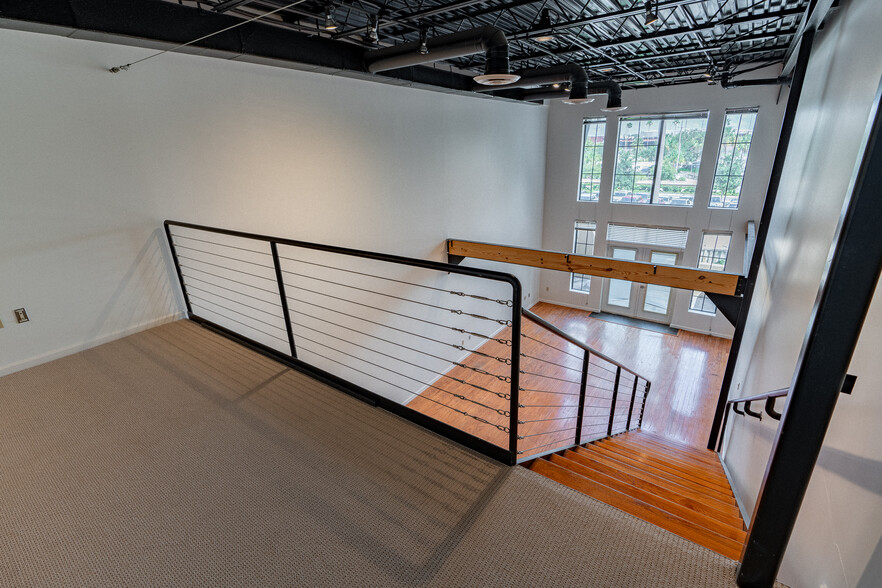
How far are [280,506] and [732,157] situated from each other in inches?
382

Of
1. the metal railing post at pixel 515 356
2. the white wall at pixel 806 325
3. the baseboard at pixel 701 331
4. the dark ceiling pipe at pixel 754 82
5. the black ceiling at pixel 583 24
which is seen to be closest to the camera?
the white wall at pixel 806 325

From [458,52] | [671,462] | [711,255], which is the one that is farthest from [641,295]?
[458,52]

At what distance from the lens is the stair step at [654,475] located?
8.83 ft

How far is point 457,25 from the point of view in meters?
4.62

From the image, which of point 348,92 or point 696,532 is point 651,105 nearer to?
point 348,92

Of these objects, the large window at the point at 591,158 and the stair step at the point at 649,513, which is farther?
the large window at the point at 591,158

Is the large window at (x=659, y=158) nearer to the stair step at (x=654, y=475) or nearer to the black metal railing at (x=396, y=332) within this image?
the black metal railing at (x=396, y=332)

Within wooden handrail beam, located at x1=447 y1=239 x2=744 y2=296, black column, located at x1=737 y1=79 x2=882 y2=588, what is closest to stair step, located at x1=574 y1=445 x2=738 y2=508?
black column, located at x1=737 y1=79 x2=882 y2=588

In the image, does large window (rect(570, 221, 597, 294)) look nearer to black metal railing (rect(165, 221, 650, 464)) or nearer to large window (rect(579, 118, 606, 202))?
large window (rect(579, 118, 606, 202))

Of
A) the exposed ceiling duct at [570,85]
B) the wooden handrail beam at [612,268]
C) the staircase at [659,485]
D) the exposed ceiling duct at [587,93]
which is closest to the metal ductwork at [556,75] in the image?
the exposed ceiling duct at [570,85]

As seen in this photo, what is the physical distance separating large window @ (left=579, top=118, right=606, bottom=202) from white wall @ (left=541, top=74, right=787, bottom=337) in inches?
5.2

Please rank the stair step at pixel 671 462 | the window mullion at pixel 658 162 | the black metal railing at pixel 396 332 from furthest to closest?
the window mullion at pixel 658 162
the stair step at pixel 671 462
the black metal railing at pixel 396 332

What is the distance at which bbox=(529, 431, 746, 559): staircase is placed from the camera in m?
1.75

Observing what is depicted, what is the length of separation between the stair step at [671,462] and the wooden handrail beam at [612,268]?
215cm
